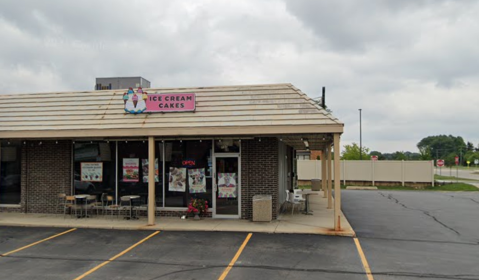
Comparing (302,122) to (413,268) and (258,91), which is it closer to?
(258,91)

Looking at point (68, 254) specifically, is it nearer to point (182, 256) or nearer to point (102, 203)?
point (182, 256)

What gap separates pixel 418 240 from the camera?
9961 mm

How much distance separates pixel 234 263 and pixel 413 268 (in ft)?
11.6

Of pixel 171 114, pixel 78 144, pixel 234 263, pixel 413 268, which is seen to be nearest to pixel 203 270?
pixel 234 263

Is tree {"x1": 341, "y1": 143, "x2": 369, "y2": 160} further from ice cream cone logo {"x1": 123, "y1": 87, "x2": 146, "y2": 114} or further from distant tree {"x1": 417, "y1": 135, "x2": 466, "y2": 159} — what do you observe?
distant tree {"x1": 417, "y1": 135, "x2": 466, "y2": 159}

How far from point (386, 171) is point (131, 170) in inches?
941

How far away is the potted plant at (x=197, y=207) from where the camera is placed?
40.4ft

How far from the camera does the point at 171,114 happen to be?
12352 mm

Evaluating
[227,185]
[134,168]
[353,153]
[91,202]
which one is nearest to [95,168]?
[91,202]

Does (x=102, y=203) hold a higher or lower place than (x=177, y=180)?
lower

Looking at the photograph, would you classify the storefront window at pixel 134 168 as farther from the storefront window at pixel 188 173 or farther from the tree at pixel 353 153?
the tree at pixel 353 153

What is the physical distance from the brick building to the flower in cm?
32

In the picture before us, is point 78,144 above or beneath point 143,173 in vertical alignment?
above

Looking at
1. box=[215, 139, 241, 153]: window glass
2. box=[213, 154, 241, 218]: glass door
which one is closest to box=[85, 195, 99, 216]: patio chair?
box=[213, 154, 241, 218]: glass door
